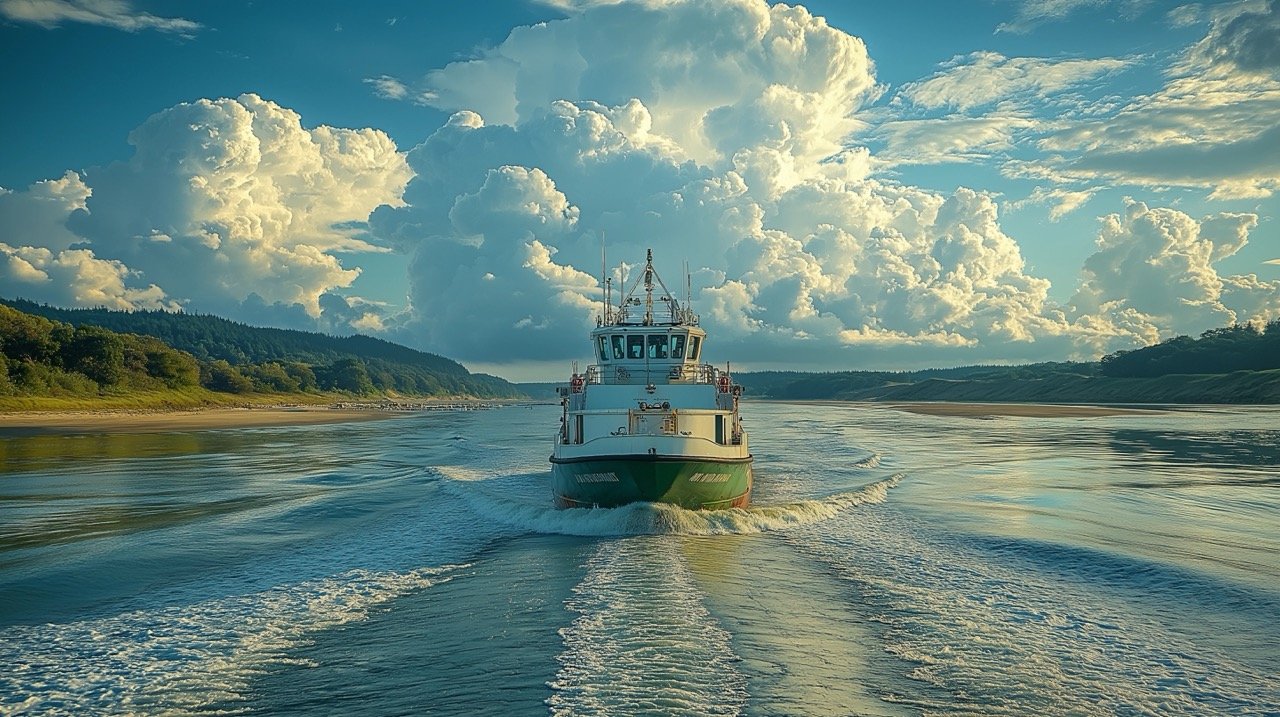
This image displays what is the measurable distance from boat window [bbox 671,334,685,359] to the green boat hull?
6774 millimetres

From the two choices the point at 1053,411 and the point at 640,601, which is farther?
the point at 1053,411

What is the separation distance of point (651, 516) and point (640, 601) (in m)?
7.40

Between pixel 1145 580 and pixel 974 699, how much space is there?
8578 millimetres

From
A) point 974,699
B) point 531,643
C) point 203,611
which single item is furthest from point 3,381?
point 974,699

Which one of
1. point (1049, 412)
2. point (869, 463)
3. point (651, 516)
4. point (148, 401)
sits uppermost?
point (148, 401)

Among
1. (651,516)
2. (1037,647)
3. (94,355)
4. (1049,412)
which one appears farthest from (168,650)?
(94,355)

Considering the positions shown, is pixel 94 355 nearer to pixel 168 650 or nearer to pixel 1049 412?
pixel 168 650

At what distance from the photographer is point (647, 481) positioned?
21.8m

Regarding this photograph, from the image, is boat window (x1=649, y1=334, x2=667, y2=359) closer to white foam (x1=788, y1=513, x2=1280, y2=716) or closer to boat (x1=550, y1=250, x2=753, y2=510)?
boat (x1=550, y1=250, x2=753, y2=510)

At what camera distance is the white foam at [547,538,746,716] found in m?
9.27

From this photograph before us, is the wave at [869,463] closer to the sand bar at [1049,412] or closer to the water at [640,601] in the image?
the water at [640,601]

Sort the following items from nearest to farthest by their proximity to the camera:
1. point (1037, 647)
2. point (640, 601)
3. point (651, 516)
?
point (1037, 647), point (640, 601), point (651, 516)

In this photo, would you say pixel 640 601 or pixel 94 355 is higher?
pixel 94 355

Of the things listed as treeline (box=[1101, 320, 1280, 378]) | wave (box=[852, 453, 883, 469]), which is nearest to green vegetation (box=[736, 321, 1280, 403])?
treeline (box=[1101, 320, 1280, 378])
